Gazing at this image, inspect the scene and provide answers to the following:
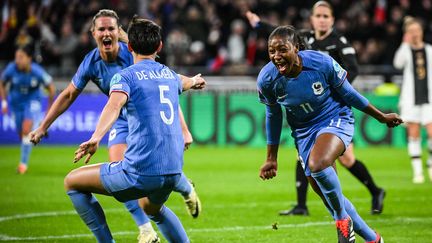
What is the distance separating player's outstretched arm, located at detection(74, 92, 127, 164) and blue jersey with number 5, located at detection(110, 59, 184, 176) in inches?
2.9

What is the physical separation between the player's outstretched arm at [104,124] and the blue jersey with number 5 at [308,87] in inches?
62.3

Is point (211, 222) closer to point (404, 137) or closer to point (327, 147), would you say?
point (327, 147)

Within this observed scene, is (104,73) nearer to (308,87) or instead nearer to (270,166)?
(270,166)

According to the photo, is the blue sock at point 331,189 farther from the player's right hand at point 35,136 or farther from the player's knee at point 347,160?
the player's knee at point 347,160

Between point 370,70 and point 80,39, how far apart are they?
8.13 metres

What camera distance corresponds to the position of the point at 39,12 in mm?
23375

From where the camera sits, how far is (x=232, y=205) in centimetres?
1153

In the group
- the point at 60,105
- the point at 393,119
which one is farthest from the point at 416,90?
the point at 60,105

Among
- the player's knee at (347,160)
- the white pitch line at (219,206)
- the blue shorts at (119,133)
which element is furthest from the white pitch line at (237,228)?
the white pitch line at (219,206)

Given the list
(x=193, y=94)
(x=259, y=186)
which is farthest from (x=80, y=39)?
(x=259, y=186)

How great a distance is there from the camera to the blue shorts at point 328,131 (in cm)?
740

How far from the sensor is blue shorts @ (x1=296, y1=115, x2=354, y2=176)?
740 cm

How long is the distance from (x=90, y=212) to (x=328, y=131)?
2.26m

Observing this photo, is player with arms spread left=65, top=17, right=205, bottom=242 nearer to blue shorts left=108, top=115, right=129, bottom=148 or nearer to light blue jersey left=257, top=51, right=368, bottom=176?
light blue jersey left=257, top=51, right=368, bottom=176
